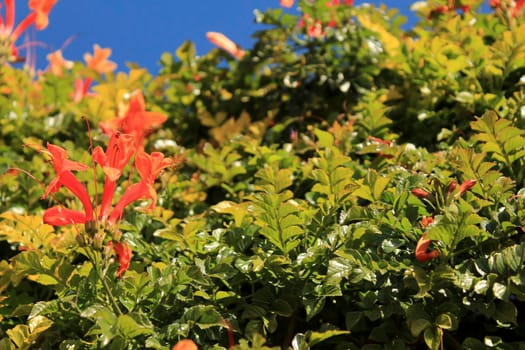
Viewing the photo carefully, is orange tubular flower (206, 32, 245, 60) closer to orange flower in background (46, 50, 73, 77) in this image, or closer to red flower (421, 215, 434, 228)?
orange flower in background (46, 50, 73, 77)

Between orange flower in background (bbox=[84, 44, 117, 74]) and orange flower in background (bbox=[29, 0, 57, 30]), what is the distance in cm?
130

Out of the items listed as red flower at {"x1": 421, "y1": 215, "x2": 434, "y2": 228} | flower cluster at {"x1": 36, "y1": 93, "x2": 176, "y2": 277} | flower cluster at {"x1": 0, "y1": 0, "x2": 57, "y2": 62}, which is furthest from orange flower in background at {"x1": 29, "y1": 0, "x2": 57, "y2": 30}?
red flower at {"x1": 421, "y1": 215, "x2": 434, "y2": 228}

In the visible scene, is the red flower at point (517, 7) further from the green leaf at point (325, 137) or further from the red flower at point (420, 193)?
the red flower at point (420, 193)

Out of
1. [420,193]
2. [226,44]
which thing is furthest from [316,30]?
[420,193]

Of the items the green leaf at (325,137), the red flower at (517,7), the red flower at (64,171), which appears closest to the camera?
the red flower at (64,171)

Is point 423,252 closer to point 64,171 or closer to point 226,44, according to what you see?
point 64,171

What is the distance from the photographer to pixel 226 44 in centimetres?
357

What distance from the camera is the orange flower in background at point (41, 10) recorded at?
111 inches

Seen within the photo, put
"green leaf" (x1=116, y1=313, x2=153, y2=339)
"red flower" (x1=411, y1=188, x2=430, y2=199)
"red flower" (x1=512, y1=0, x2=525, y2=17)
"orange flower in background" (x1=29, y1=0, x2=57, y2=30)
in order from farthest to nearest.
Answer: "red flower" (x1=512, y1=0, x2=525, y2=17) < "orange flower in background" (x1=29, y1=0, x2=57, y2=30) < "red flower" (x1=411, y1=188, x2=430, y2=199) < "green leaf" (x1=116, y1=313, x2=153, y2=339)

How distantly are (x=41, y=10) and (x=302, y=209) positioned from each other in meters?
1.38

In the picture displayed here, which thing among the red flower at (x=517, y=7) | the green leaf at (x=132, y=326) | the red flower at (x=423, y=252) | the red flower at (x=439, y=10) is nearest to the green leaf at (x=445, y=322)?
the red flower at (x=423, y=252)

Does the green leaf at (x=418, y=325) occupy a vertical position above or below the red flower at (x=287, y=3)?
below

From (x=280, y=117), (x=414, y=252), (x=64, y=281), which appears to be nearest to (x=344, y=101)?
(x=280, y=117)

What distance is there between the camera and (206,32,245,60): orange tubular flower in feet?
11.4
